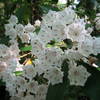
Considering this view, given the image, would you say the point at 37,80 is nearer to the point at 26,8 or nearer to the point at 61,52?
the point at 61,52

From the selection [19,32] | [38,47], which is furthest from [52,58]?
[19,32]

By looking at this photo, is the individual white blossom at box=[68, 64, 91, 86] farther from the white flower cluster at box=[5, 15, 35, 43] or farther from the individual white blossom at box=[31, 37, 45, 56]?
the white flower cluster at box=[5, 15, 35, 43]

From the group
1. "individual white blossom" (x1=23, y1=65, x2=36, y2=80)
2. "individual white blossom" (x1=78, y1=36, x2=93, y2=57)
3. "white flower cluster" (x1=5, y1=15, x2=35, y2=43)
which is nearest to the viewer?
"individual white blossom" (x1=78, y1=36, x2=93, y2=57)

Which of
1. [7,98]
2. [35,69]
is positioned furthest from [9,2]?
[35,69]

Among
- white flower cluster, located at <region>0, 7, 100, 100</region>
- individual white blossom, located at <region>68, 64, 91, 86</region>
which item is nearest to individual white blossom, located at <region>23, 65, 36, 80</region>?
white flower cluster, located at <region>0, 7, 100, 100</region>

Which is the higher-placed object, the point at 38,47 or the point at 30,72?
the point at 38,47

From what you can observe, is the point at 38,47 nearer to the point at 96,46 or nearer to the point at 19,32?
the point at 96,46

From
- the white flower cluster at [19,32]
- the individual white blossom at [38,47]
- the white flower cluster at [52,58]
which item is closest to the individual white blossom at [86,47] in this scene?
the white flower cluster at [52,58]

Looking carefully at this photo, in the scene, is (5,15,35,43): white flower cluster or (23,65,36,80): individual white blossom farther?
(5,15,35,43): white flower cluster
